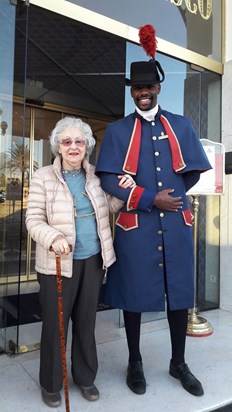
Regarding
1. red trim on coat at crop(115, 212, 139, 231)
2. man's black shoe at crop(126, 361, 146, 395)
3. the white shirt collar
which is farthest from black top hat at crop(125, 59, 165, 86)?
man's black shoe at crop(126, 361, 146, 395)

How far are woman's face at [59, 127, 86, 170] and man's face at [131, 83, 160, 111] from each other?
1.26ft

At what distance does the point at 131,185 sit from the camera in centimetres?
182

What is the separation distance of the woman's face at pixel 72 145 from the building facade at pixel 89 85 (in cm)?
78

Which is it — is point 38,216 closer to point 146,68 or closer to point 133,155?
point 133,155

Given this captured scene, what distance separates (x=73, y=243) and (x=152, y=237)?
1.43ft

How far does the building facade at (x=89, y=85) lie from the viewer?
8.26 feet

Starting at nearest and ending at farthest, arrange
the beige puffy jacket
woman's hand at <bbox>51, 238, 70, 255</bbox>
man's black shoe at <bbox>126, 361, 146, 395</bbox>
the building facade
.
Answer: woman's hand at <bbox>51, 238, 70, 255</bbox> < the beige puffy jacket < man's black shoe at <bbox>126, 361, 146, 395</bbox> < the building facade

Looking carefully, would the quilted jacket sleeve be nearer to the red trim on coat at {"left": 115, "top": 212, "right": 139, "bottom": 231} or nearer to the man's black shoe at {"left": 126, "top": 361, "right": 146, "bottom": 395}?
the red trim on coat at {"left": 115, "top": 212, "right": 139, "bottom": 231}

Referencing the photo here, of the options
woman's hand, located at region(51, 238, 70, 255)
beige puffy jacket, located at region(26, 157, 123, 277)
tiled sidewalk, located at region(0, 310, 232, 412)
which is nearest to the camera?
woman's hand, located at region(51, 238, 70, 255)

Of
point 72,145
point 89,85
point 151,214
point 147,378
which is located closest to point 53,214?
point 72,145

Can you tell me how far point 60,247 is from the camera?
1604 mm

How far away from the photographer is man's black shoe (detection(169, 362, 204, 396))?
1.95 m

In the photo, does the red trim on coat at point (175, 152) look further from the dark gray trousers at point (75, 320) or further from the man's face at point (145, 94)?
the dark gray trousers at point (75, 320)

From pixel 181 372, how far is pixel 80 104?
4.04 meters
